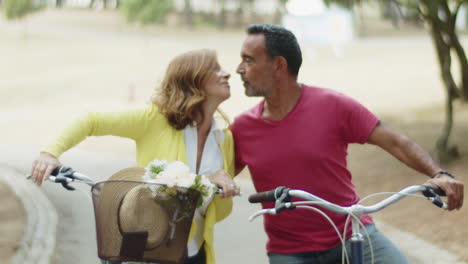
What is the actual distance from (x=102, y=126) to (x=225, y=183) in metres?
0.66

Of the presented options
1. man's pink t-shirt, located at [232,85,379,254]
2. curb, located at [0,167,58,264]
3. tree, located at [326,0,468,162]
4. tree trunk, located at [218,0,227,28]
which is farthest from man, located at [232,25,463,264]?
tree trunk, located at [218,0,227,28]

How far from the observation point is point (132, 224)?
347 centimetres

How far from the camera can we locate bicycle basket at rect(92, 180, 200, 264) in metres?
3.45

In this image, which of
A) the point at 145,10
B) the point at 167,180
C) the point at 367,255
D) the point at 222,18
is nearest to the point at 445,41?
the point at 367,255

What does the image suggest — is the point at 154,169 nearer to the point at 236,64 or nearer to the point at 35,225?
the point at 35,225

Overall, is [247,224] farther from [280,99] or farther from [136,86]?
[136,86]

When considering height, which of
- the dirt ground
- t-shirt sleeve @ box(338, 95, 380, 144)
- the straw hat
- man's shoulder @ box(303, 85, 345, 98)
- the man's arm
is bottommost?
the dirt ground

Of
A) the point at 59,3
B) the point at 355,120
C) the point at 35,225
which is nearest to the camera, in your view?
the point at 355,120

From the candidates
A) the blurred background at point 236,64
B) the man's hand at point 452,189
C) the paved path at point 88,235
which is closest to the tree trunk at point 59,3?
the blurred background at point 236,64

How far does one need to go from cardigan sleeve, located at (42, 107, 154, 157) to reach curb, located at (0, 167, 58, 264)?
4.27 metres

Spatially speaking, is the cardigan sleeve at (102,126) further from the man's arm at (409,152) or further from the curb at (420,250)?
the curb at (420,250)

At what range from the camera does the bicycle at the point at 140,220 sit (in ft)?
11.3

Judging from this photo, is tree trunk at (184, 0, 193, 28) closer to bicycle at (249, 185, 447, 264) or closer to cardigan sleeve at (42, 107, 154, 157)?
cardigan sleeve at (42, 107, 154, 157)

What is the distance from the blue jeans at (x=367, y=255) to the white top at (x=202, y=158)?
1.29 feet
